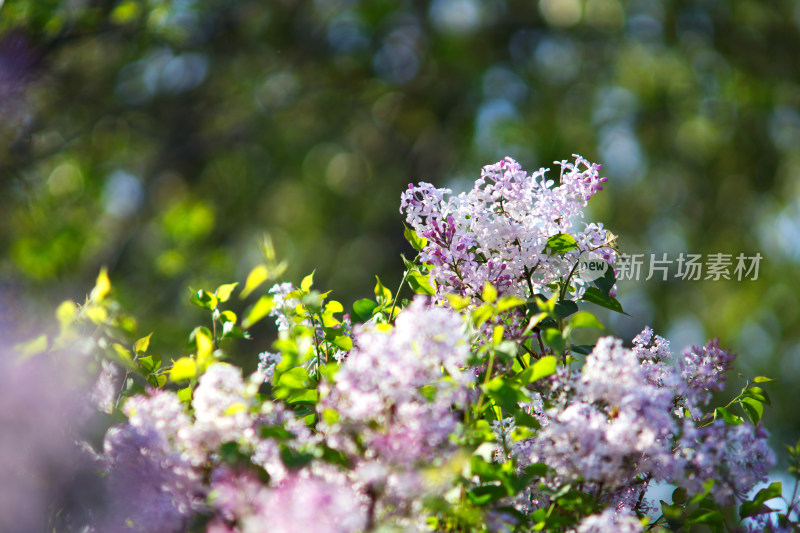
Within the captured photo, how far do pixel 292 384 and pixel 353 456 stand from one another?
142 mm

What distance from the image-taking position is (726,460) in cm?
82

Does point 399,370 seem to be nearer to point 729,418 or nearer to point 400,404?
point 400,404

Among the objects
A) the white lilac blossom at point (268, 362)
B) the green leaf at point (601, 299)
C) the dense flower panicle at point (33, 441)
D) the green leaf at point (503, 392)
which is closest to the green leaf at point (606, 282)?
the green leaf at point (601, 299)

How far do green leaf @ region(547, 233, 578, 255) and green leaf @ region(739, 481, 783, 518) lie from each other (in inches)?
16.5

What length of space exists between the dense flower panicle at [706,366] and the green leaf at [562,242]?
246mm

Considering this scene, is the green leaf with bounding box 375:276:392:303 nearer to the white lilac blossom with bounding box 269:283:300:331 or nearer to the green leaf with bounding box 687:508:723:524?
the white lilac blossom with bounding box 269:283:300:331

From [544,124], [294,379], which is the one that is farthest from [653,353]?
[544,124]

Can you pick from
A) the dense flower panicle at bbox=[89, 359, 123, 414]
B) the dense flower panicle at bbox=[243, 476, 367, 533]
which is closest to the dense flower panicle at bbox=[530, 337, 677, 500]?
the dense flower panicle at bbox=[243, 476, 367, 533]

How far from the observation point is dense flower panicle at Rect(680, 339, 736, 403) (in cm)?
107

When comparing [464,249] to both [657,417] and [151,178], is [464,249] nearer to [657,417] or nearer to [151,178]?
[657,417]

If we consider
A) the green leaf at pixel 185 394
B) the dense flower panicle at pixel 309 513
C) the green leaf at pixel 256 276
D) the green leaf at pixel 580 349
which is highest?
the green leaf at pixel 580 349

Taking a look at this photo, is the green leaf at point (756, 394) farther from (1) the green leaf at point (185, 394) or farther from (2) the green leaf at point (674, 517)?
(1) the green leaf at point (185, 394)

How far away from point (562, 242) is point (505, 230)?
0.09m

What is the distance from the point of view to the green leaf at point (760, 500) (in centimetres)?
86
